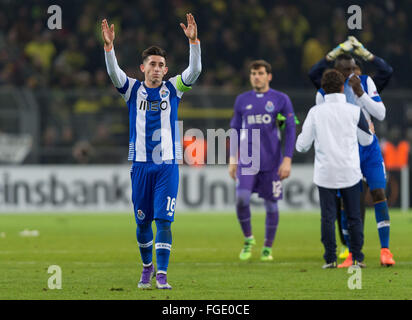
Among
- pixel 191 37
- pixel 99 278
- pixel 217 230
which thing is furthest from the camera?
pixel 217 230

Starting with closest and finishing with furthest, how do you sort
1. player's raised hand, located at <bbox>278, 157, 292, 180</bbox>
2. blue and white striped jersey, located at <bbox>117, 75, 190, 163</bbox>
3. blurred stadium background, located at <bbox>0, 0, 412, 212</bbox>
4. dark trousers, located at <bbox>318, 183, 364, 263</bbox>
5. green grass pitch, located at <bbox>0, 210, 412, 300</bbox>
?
1. green grass pitch, located at <bbox>0, 210, 412, 300</bbox>
2. blue and white striped jersey, located at <bbox>117, 75, 190, 163</bbox>
3. dark trousers, located at <bbox>318, 183, 364, 263</bbox>
4. player's raised hand, located at <bbox>278, 157, 292, 180</bbox>
5. blurred stadium background, located at <bbox>0, 0, 412, 212</bbox>

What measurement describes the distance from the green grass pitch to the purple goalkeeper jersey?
1.19m

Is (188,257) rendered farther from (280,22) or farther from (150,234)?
(280,22)

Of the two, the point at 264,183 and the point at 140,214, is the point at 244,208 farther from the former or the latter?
the point at 140,214

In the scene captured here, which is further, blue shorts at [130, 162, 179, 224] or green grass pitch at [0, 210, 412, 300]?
blue shorts at [130, 162, 179, 224]

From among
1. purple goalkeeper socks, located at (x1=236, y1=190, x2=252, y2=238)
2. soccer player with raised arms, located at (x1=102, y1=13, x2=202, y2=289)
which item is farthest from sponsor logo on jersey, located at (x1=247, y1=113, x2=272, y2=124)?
soccer player with raised arms, located at (x1=102, y1=13, x2=202, y2=289)

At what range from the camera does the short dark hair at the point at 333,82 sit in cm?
920

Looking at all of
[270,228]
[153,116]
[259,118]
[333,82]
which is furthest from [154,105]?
[270,228]

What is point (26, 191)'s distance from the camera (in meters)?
20.0

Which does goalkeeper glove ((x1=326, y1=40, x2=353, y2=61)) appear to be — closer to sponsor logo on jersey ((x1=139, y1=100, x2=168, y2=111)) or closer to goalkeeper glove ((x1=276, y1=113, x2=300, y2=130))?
goalkeeper glove ((x1=276, y1=113, x2=300, y2=130))

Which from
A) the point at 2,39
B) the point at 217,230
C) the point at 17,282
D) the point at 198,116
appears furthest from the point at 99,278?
the point at 2,39

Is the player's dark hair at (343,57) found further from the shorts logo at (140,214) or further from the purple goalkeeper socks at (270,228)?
the shorts logo at (140,214)

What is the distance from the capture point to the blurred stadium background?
65.4 feet

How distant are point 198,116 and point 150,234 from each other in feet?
39.0
